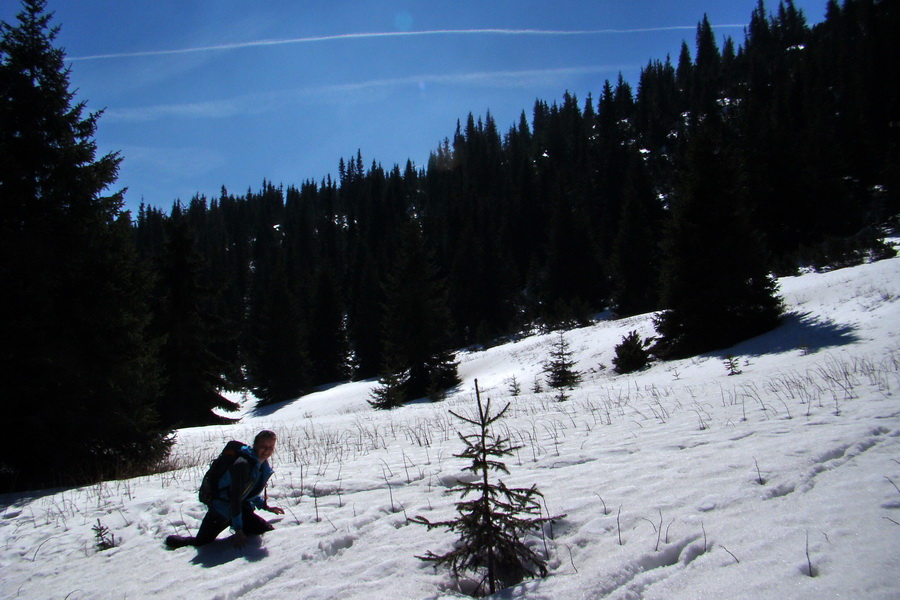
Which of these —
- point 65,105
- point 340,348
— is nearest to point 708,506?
point 65,105

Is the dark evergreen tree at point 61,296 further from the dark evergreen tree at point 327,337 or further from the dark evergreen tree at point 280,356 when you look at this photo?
the dark evergreen tree at point 327,337

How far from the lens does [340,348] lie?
45.8 m

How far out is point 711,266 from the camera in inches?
677

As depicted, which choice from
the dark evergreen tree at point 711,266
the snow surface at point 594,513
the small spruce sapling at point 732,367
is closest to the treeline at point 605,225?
the dark evergreen tree at point 711,266

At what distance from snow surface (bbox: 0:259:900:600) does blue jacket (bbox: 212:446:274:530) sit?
35cm

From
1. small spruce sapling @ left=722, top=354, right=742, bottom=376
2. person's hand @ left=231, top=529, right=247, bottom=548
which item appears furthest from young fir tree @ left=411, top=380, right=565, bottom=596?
small spruce sapling @ left=722, top=354, right=742, bottom=376

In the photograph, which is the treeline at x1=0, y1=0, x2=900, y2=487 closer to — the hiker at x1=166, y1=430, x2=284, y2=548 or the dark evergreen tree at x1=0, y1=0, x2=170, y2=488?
the dark evergreen tree at x1=0, y1=0, x2=170, y2=488

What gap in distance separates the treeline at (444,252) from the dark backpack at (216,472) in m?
5.98

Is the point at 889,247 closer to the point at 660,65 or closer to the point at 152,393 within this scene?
the point at 152,393

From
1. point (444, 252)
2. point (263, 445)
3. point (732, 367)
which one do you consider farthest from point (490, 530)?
point (444, 252)

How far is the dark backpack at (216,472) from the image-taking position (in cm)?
468

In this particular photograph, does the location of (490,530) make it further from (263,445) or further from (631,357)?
(631,357)

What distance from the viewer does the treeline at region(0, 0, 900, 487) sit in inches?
366

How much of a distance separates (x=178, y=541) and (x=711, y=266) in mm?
18150
